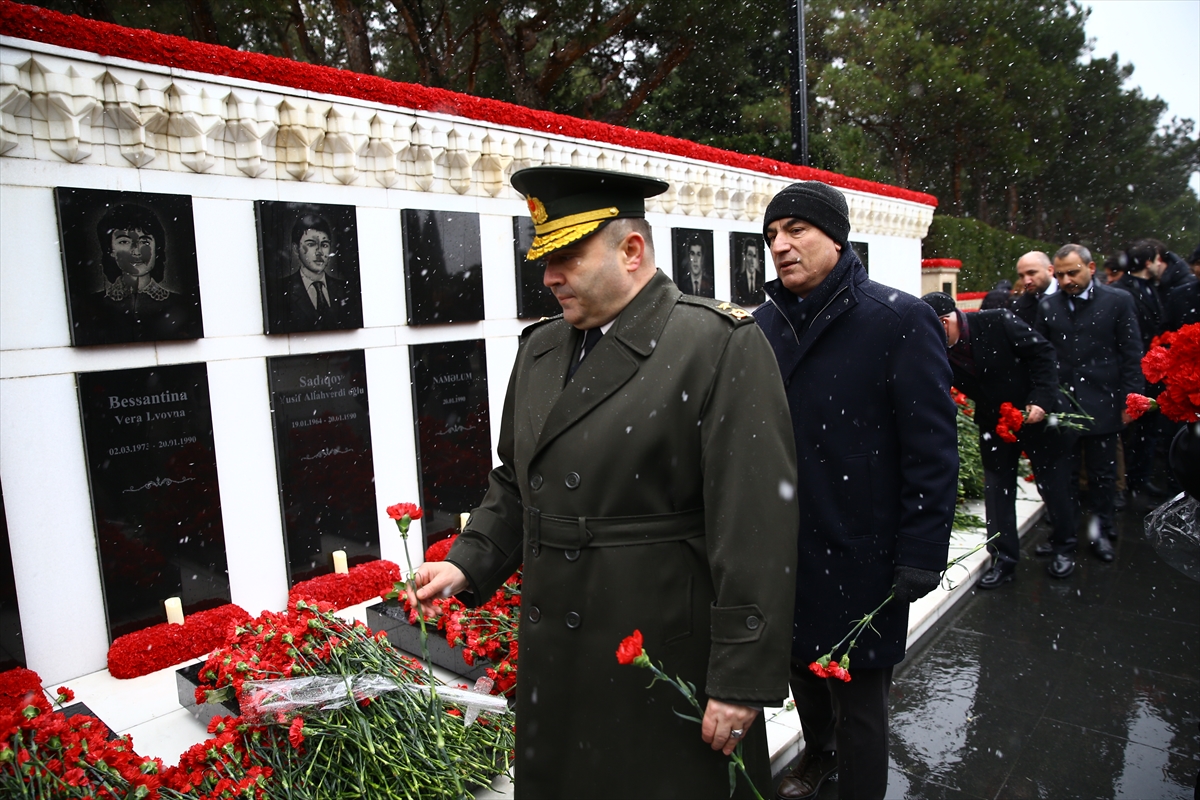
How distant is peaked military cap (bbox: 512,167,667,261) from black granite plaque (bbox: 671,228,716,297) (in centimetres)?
565

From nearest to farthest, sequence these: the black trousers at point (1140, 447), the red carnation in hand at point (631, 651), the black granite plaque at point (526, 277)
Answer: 1. the red carnation in hand at point (631, 651)
2. the black granite plaque at point (526, 277)
3. the black trousers at point (1140, 447)

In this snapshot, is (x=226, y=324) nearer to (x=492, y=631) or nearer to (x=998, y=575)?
(x=492, y=631)

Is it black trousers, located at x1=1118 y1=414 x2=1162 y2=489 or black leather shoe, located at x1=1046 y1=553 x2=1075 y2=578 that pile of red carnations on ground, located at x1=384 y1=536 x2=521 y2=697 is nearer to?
black leather shoe, located at x1=1046 y1=553 x2=1075 y2=578

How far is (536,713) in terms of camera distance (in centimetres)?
210

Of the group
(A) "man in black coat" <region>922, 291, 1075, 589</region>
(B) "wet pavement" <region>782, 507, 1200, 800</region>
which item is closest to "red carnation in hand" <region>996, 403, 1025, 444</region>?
(A) "man in black coat" <region>922, 291, 1075, 589</region>

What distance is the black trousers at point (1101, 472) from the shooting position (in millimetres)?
5938

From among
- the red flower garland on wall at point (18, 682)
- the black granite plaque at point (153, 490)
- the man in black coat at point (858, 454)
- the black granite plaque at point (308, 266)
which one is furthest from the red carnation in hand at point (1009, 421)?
the red flower garland on wall at point (18, 682)

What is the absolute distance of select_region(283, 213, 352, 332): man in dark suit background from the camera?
4949mm

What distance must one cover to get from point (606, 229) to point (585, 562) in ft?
2.61

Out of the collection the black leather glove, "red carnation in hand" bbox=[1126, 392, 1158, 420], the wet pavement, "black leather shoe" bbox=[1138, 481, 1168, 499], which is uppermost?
"red carnation in hand" bbox=[1126, 392, 1158, 420]

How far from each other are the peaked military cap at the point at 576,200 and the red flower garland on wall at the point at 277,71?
328 centimetres

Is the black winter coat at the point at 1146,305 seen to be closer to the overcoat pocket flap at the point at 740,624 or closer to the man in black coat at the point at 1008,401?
the man in black coat at the point at 1008,401

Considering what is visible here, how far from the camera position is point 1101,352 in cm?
586

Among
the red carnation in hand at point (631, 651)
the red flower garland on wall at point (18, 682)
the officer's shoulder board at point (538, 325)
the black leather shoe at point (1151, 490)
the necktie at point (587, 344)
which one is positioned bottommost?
the black leather shoe at point (1151, 490)
